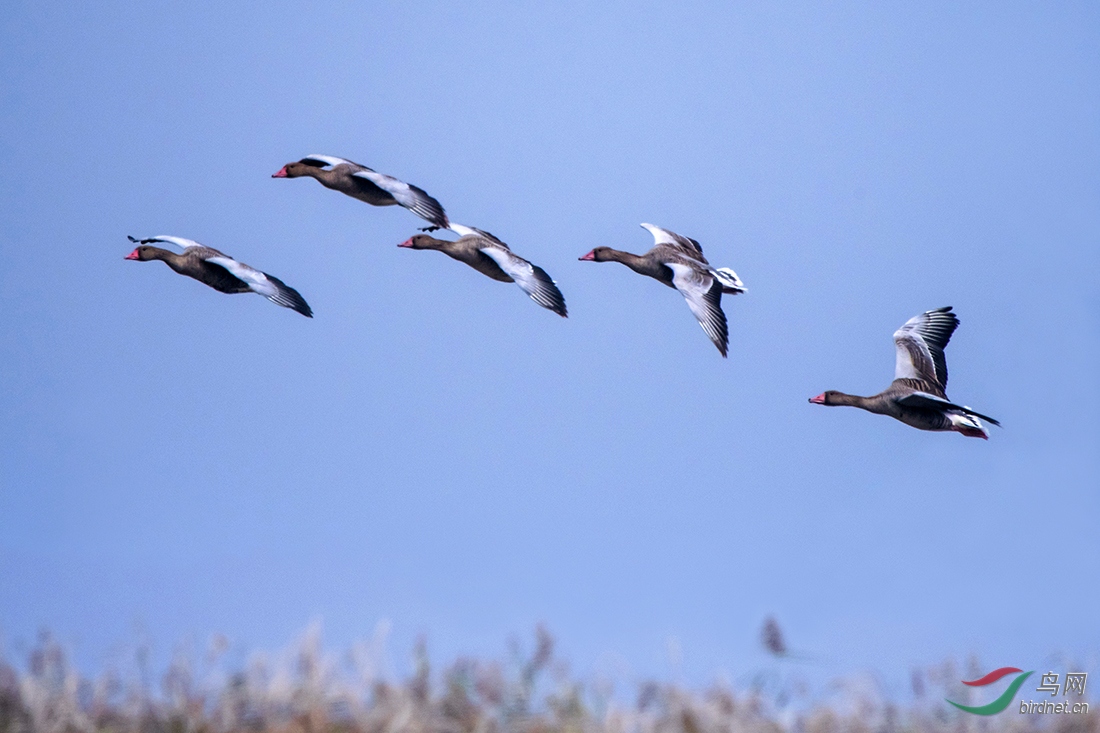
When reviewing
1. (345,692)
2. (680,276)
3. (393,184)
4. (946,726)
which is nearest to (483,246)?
(393,184)

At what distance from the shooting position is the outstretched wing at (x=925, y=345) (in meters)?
22.1

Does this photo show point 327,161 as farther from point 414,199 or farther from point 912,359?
point 912,359

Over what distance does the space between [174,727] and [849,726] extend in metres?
7.51

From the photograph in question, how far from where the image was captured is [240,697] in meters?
16.0

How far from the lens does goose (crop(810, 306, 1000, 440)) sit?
69.7ft

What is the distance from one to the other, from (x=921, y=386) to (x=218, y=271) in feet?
36.4

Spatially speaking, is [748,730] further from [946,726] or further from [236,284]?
[236,284]

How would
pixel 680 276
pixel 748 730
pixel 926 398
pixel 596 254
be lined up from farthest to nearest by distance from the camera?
pixel 596 254
pixel 680 276
pixel 926 398
pixel 748 730

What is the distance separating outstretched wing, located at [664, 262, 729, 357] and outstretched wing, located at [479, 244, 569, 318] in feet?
6.35

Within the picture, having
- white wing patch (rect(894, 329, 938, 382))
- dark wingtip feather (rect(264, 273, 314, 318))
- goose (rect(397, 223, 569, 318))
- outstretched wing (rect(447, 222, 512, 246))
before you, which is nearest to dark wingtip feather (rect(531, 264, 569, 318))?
goose (rect(397, 223, 569, 318))

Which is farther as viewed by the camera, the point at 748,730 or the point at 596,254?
the point at 596,254

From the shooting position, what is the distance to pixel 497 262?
76.0ft

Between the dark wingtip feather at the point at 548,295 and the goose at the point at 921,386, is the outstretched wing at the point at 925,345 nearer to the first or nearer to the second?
the goose at the point at 921,386

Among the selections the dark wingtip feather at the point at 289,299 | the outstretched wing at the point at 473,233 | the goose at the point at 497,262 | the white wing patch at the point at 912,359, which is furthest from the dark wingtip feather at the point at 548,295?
the white wing patch at the point at 912,359
